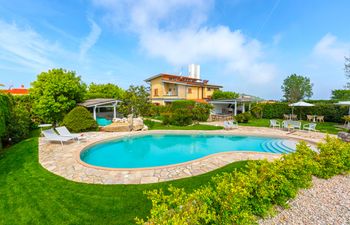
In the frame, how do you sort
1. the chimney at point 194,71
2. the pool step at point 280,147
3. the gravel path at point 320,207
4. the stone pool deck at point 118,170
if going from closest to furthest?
the gravel path at point 320,207
the stone pool deck at point 118,170
the pool step at point 280,147
the chimney at point 194,71

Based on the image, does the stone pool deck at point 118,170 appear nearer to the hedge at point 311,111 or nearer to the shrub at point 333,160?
the shrub at point 333,160

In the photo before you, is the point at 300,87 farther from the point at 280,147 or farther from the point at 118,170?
the point at 118,170

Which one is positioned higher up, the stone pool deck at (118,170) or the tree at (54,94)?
the tree at (54,94)

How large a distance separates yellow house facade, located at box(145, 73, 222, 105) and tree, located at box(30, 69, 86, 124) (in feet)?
48.7

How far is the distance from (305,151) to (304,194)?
1529mm

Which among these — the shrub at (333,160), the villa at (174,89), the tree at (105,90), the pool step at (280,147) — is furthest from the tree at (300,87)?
the shrub at (333,160)

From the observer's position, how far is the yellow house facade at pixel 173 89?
28.8m

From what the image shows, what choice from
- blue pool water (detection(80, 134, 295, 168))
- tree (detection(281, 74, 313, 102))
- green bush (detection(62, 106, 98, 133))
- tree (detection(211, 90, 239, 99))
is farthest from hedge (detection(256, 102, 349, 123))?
tree (detection(281, 74, 313, 102))

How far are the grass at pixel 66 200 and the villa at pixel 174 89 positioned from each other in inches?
924

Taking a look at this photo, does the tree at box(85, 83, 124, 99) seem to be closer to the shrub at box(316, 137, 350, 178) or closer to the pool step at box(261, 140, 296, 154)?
the pool step at box(261, 140, 296, 154)

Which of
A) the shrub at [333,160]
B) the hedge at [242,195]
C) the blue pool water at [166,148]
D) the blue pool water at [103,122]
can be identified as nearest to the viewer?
the hedge at [242,195]

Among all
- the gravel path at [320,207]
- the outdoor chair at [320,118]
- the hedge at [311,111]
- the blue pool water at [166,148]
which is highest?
the hedge at [311,111]

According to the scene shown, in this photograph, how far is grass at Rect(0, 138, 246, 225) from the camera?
368cm

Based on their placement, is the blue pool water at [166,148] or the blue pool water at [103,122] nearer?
the blue pool water at [166,148]
